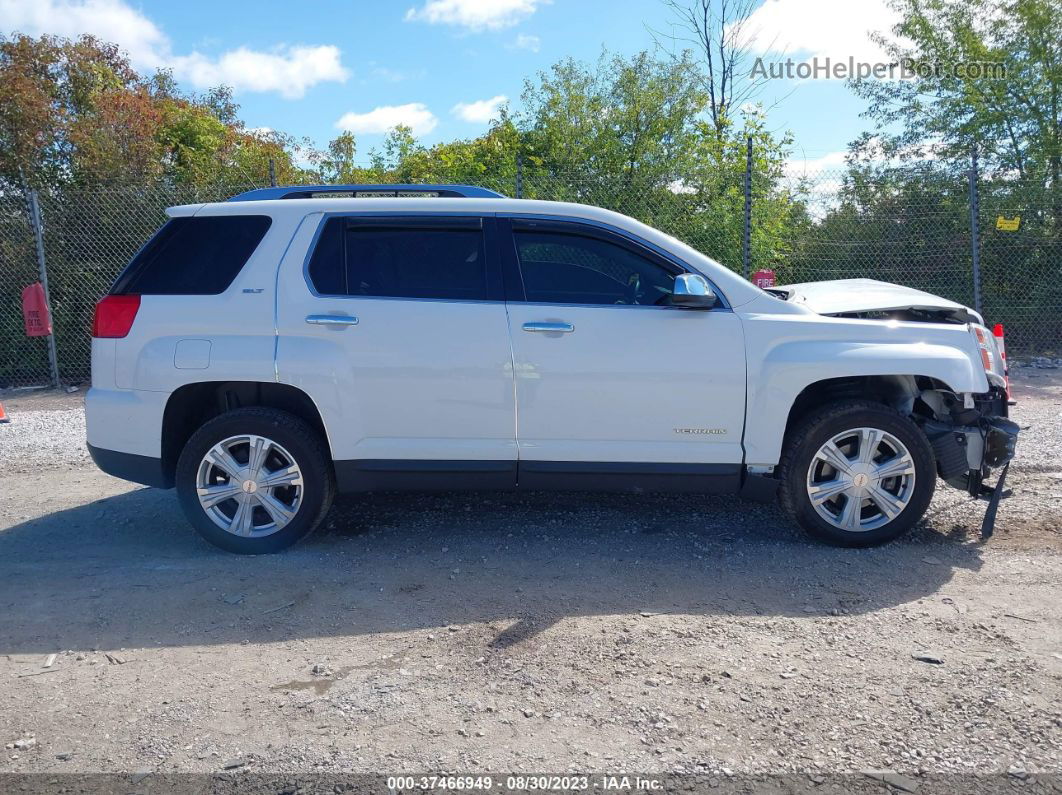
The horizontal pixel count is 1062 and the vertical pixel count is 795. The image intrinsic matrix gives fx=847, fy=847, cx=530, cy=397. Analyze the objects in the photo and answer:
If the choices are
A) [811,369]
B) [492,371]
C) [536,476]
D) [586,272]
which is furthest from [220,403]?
[811,369]

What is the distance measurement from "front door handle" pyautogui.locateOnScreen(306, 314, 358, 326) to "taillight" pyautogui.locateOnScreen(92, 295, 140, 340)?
3.29ft

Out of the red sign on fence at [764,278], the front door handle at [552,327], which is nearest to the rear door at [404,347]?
the front door handle at [552,327]

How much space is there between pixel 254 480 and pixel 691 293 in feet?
8.64

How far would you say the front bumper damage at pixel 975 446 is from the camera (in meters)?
4.80

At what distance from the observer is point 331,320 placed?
4.70 m

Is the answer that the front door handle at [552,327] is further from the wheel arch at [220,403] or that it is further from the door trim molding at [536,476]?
the wheel arch at [220,403]

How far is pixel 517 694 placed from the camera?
326 centimetres

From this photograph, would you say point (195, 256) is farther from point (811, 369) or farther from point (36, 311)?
point (36, 311)

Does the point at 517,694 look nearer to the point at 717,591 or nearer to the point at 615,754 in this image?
the point at 615,754

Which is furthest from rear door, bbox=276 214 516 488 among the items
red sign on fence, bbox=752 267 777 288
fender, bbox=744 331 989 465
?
red sign on fence, bbox=752 267 777 288

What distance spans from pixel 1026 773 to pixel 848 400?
240 cm

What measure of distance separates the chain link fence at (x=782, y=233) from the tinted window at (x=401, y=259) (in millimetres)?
6171

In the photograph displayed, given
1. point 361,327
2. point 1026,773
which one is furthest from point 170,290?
point 1026,773

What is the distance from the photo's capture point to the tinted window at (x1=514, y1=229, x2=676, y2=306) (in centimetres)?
476
